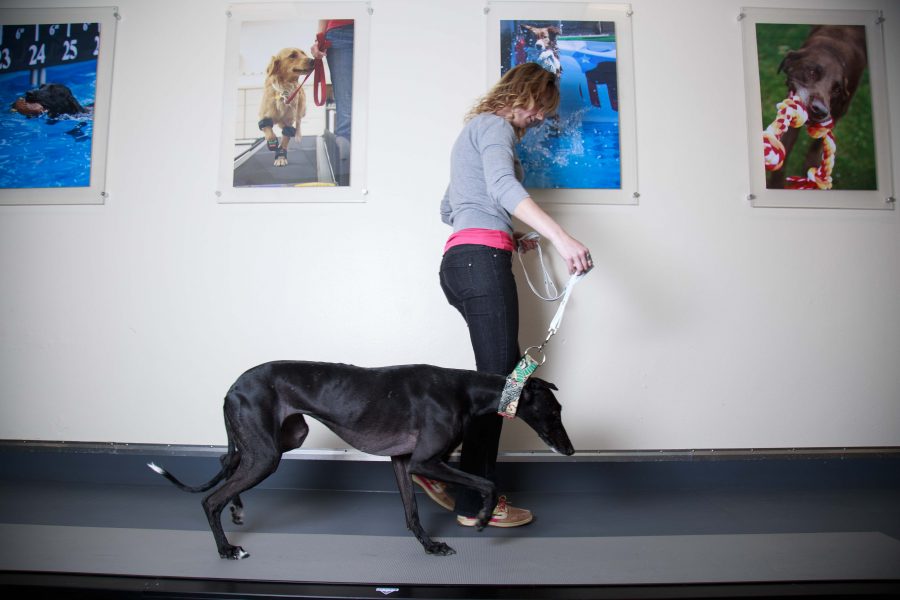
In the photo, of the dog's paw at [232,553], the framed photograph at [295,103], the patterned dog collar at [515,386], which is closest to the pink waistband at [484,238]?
the patterned dog collar at [515,386]

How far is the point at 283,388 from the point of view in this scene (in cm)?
182

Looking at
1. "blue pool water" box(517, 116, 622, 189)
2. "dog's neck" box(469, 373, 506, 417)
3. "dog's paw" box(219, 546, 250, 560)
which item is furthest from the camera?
"blue pool water" box(517, 116, 622, 189)

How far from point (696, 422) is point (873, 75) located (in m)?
2.00

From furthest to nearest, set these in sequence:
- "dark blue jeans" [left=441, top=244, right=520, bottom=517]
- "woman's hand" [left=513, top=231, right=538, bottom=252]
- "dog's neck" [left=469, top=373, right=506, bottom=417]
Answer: "woman's hand" [left=513, top=231, right=538, bottom=252] → "dark blue jeans" [left=441, top=244, right=520, bottom=517] → "dog's neck" [left=469, top=373, right=506, bottom=417]

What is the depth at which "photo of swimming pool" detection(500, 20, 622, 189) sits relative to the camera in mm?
2744

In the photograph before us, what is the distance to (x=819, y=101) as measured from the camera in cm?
283

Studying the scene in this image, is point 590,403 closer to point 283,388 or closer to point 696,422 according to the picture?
point 696,422

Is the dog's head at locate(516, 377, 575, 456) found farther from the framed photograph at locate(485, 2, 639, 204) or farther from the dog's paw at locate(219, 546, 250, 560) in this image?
the framed photograph at locate(485, 2, 639, 204)

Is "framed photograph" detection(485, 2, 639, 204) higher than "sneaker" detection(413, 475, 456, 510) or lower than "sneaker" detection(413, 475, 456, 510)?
higher

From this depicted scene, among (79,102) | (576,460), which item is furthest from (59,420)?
(576,460)

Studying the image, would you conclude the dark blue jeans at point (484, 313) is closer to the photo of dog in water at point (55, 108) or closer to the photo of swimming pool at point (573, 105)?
the photo of swimming pool at point (573, 105)

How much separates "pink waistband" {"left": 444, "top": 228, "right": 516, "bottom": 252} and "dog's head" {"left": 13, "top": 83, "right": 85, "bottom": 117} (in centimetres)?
220

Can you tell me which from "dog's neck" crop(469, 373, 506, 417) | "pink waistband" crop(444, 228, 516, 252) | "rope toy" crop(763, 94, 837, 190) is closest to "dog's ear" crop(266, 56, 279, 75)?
"pink waistband" crop(444, 228, 516, 252)

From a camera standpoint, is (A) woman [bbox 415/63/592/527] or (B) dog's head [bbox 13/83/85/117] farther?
(B) dog's head [bbox 13/83/85/117]
